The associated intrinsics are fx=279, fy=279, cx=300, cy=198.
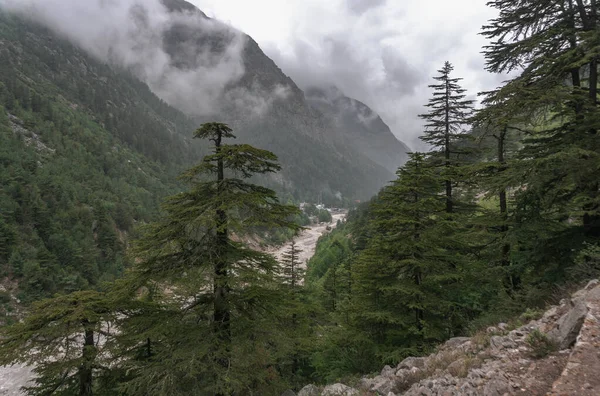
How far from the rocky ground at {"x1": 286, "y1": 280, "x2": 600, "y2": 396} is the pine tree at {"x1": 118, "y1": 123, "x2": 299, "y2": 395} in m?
4.03

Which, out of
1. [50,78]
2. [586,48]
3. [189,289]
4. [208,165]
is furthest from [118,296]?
[50,78]

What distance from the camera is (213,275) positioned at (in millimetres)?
7410

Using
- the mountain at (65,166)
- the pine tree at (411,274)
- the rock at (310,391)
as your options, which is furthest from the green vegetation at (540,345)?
the mountain at (65,166)

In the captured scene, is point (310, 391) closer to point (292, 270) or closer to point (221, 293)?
point (221, 293)

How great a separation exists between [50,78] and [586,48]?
173 metres

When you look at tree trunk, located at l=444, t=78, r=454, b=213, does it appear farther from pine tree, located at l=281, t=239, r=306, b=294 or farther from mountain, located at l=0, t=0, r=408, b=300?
mountain, located at l=0, t=0, r=408, b=300

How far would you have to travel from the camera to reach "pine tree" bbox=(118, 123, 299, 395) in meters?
7.25

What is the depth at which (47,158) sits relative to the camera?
67188 millimetres

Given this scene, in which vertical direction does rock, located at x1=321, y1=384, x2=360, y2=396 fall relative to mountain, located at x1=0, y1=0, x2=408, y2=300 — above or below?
below

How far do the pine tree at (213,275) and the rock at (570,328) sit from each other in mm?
5902

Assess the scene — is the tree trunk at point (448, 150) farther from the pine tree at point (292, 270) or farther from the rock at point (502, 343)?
the pine tree at point (292, 270)

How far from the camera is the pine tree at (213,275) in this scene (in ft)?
23.8

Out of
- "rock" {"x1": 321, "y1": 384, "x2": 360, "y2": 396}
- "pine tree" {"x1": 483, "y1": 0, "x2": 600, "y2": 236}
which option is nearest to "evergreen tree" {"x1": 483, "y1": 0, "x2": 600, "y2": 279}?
"pine tree" {"x1": 483, "y1": 0, "x2": 600, "y2": 236}

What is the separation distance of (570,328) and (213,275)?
7.41m
